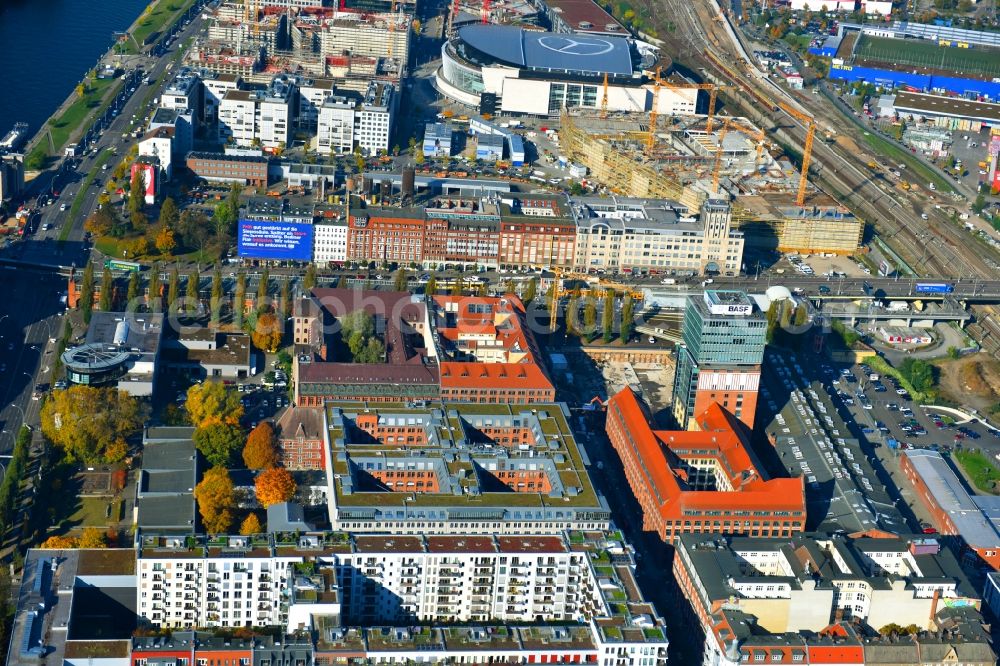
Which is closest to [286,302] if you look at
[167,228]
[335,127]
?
[167,228]

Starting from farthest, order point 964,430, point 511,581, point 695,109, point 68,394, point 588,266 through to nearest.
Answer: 1. point 695,109
2. point 588,266
3. point 964,430
4. point 68,394
5. point 511,581

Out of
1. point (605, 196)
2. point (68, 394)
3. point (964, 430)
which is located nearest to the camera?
point (68, 394)

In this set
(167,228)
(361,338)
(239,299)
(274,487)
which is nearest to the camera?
(274,487)

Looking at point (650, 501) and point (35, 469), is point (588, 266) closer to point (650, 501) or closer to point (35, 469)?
point (650, 501)

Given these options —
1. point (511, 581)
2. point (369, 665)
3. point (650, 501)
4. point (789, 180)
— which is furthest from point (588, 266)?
point (369, 665)

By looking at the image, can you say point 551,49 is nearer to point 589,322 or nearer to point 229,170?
Result: point 229,170

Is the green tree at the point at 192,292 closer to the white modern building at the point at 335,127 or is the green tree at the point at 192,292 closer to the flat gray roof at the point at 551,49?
the white modern building at the point at 335,127
